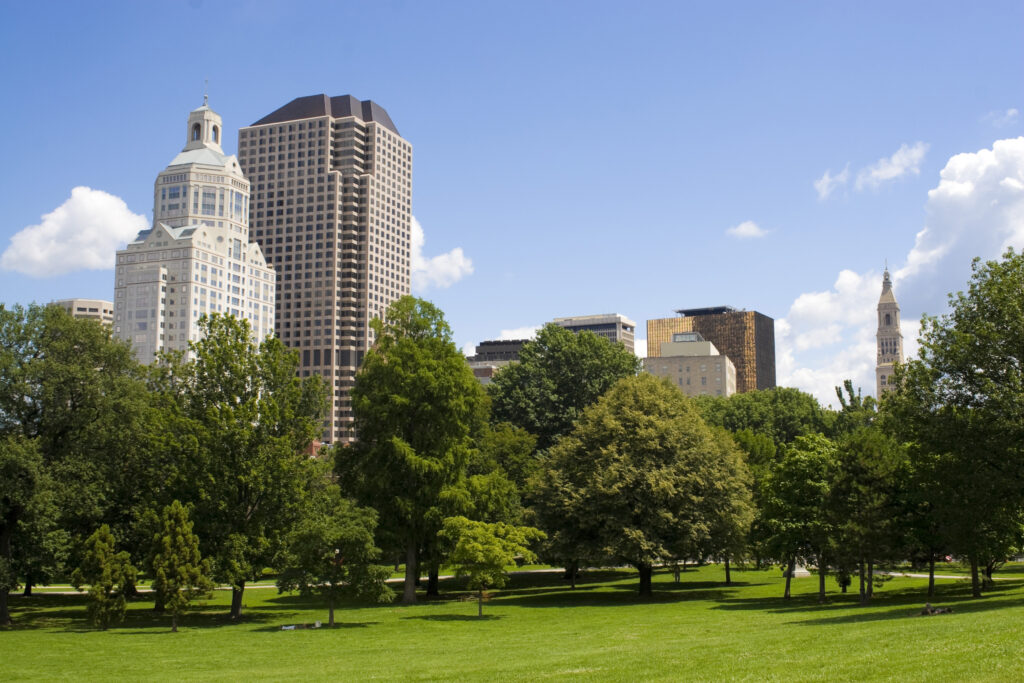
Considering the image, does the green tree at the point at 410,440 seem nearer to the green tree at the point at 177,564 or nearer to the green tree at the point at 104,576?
the green tree at the point at 177,564

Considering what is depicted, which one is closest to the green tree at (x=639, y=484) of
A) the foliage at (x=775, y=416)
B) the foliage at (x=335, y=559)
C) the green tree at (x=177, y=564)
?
the foliage at (x=335, y=559)

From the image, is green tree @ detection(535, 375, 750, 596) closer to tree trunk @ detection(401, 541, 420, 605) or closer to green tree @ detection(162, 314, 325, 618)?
tree trunk @ detection(401, 541, 420, 605)

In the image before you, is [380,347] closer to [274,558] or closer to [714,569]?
[274,558]

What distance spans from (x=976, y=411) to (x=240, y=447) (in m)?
33.1

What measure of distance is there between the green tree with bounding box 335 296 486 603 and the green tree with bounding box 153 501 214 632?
11318mm

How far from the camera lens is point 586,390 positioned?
79.9m

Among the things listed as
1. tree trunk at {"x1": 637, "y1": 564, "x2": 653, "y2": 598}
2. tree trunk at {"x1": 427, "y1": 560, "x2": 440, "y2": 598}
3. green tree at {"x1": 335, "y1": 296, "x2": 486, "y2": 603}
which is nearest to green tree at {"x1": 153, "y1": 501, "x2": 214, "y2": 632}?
green tree at {"x1": 335, "y1": 296, "x2": 486, "y2": 603}

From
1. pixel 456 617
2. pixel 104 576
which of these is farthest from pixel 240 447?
pixel 456 617

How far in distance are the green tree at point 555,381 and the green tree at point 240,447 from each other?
33.8 metres

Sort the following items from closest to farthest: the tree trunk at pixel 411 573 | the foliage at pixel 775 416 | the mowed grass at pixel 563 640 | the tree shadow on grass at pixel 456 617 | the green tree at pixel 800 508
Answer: the mowed grass at pixel 563 640
the tree shadow on grass at pixel 456 617
the green tree at pixel 800 508
the tree trunk at pixel 411 573
the foliage at pixel 775 416

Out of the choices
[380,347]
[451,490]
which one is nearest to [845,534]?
[451,490]

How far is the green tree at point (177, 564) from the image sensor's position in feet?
126

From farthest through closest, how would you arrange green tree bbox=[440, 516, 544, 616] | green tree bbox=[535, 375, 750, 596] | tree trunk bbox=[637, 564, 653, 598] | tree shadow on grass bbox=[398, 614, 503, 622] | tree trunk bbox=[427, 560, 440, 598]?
tree trunk bbox=[427, 560, 440, 598], tree trunk bbox=[637, 564, 653, 598], green tree bbox=[535, 375, 750, 596], green tree bbox=[440, 516, 544, 616], tree shadow on grass bbox=[398, 614, 503, 622]

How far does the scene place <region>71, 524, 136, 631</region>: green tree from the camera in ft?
127
